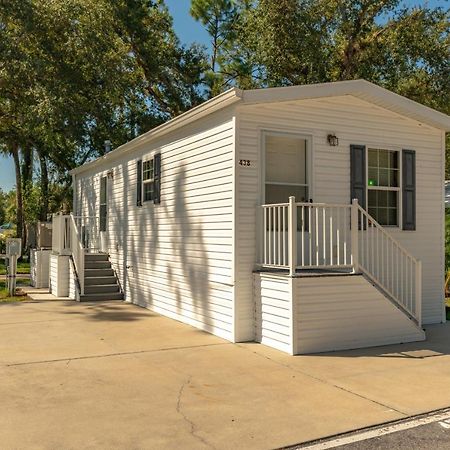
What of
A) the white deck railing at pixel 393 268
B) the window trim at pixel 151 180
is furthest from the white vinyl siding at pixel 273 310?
the window trim at pixel 151 180

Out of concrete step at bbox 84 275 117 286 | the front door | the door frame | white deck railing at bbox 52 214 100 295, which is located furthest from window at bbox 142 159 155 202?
the door frame

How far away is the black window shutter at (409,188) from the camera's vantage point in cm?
891

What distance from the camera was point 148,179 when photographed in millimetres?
10688

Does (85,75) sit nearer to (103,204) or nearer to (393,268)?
(103,204)

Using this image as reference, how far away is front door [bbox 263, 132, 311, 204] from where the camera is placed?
7855 mm

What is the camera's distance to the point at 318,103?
8023 mm

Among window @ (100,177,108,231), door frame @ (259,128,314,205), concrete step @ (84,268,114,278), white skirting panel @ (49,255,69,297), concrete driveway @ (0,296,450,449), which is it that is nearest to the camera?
concrete driveway @ (0,296,450,449)

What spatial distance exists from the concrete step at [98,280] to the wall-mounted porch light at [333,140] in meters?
6.40

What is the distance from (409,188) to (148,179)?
518cm

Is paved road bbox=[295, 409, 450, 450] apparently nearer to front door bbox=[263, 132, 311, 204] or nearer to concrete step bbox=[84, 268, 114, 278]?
front door bbox=[263, 132, 311, 204]

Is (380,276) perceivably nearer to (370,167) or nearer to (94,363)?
(370,167)

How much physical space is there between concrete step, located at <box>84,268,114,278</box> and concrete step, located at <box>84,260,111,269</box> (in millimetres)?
117

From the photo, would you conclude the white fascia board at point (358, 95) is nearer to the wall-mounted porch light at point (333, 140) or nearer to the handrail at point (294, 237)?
the wall-mounted porch light at point (333, 140)

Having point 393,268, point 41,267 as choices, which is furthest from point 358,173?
point 41,267
